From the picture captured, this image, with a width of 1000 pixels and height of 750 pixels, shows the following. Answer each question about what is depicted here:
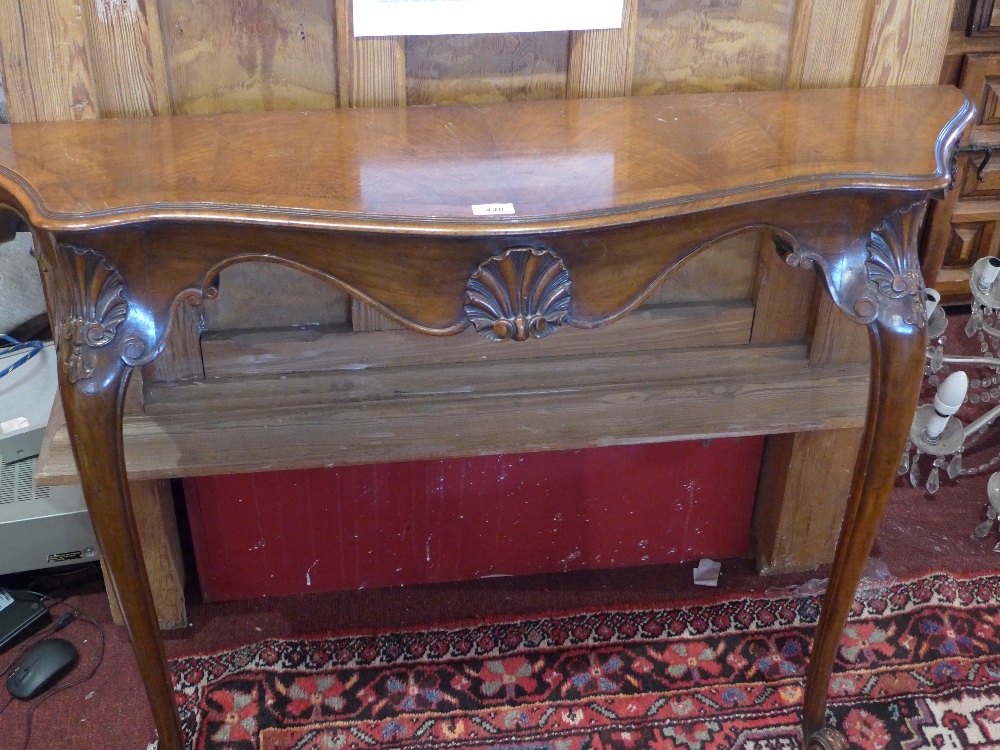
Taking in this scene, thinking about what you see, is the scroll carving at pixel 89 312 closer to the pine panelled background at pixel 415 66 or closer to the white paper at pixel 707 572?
the pine panelled background at pixel 415 66

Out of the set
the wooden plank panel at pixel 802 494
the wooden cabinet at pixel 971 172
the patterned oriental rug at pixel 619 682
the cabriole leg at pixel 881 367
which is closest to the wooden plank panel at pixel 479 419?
the wooden plank panel at pixel 802 494

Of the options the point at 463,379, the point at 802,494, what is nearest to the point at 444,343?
the point at 463,379

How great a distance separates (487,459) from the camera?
157 cm

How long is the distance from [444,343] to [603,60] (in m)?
0.45

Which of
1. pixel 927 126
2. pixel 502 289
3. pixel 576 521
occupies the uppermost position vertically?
pixel 927 126

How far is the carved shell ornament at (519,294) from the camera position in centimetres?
98

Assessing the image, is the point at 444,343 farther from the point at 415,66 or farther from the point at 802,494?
the point at 802,494

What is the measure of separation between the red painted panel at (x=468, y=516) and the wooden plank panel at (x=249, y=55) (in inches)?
22.5

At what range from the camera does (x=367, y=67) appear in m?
1.26

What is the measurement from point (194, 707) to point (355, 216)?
2.95 feet

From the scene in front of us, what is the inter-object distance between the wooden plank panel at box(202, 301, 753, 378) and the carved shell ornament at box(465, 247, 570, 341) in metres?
0.41

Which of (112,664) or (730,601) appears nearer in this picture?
(112,664)

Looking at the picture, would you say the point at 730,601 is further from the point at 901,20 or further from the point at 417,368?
the point at 901,20

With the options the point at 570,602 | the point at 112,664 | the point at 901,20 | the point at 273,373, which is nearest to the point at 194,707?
the point at 112,664
